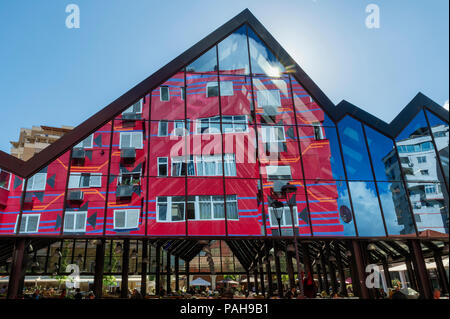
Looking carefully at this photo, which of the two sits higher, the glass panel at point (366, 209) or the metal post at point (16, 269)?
the glass panel at point (366, 209)

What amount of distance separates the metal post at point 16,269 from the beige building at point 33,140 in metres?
69.7

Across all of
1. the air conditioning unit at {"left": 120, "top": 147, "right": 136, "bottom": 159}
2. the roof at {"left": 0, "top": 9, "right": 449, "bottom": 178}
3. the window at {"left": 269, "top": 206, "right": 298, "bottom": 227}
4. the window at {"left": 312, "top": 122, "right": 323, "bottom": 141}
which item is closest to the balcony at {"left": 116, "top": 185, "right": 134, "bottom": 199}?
the air conditioning unit at {"left": 120, "top": 147, "right": 136, "bottom": 159}

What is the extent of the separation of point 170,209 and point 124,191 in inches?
90.5

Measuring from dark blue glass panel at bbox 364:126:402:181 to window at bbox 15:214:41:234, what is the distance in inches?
650

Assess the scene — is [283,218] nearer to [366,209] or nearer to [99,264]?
[366,209]

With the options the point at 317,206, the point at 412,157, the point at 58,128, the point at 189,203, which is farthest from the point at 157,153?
the point at 58,128

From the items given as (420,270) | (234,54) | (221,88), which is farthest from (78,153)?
(420,270)

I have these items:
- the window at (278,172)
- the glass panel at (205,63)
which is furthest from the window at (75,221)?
the glass panel at (205,63)

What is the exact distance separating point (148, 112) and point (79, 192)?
5.21 metres

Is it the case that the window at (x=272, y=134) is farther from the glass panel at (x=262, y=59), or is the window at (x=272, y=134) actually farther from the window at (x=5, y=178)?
the window at (x=5, y=178)

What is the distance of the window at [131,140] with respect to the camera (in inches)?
619

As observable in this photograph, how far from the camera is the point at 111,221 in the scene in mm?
14273

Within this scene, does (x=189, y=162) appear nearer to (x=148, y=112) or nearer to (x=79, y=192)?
(x=148, y=112)

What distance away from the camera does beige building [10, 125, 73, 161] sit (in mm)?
75125
